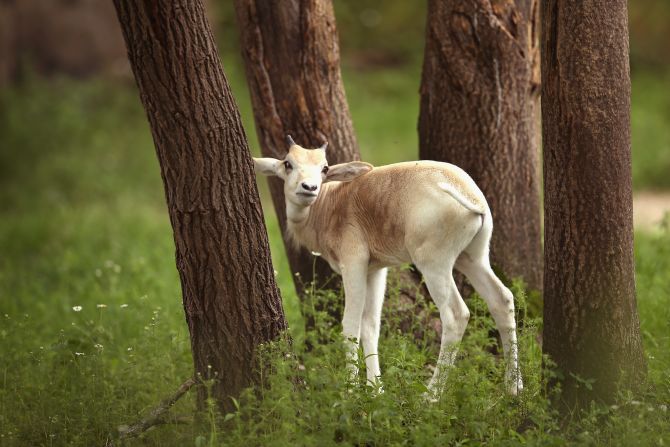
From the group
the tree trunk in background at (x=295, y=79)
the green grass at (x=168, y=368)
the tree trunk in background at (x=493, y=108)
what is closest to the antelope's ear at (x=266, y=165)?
the tree trunk in background at (x=295, y=79)

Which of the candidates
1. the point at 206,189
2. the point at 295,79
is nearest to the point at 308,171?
the point at 206,189

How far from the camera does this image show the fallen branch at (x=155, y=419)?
4.99 meters

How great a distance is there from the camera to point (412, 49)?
19.3 m

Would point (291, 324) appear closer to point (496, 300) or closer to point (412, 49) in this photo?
point (496, 300)

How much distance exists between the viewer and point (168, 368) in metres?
5.90

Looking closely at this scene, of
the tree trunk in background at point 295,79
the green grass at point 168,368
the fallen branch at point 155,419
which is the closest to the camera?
the green grass at point 168,368

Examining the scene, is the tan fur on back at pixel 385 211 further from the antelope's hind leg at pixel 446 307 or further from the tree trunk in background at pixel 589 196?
the tree trunk in background at pixel 589 196

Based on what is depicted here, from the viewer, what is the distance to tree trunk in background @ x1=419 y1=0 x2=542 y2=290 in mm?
6488

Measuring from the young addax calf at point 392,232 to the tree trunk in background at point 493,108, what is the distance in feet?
3.27

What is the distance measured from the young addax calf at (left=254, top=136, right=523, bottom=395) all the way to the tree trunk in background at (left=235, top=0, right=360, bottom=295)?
1.61 ft

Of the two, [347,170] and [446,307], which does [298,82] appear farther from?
[446,307]

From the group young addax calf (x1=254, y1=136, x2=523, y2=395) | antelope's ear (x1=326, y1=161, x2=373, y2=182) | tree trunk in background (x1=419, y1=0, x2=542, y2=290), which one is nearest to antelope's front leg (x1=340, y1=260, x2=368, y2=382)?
young addax calf (x1=254, y1=136, x2=523, y2=395)

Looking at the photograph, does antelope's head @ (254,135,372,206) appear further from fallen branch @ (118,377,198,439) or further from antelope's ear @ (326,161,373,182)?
fallen branch @ (118,377,198,439)

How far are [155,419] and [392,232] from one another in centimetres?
173
